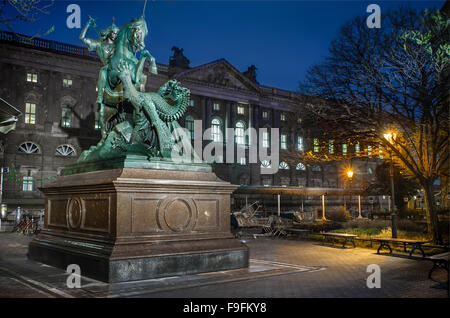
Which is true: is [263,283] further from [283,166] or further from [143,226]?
[283,166]

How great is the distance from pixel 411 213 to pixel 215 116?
93.2ft

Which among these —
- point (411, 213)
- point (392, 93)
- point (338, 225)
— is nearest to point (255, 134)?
point (411, 213)

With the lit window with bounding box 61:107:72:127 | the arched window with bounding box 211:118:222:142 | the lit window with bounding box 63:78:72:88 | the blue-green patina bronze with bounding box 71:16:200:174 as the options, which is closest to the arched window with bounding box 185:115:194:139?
the arched window with bounding box 211:118:222:142

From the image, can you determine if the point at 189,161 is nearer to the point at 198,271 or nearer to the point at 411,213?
the point at 198,271

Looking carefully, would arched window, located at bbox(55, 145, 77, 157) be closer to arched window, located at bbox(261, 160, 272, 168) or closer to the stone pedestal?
arched window, located at bbox(261, 160, 272, 168)

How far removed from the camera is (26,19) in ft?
26.5

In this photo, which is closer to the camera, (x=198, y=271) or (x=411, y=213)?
(x=198, y=271)

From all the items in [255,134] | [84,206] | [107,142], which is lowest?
[84,206]

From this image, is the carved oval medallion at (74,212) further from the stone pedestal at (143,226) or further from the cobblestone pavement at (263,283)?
the cobblestone pavement at (263,283)

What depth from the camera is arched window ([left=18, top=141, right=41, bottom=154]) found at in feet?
129

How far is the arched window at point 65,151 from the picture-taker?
41.2 metres

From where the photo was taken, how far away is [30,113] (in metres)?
40.2

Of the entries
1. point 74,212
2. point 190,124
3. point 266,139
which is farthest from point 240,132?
point 74,212

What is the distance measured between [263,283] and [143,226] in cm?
247
